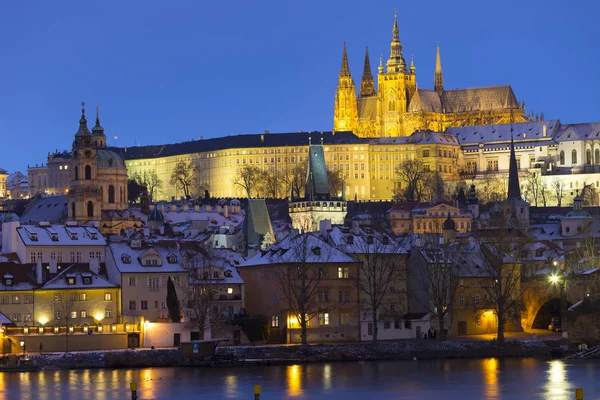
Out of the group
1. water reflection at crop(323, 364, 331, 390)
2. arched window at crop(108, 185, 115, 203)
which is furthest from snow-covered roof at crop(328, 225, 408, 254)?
arched window at crop(108, 185, 115, 203)

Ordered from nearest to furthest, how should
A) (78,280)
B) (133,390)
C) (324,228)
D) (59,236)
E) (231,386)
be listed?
(133,390) → (231,386) → (78,280) → (59,236) → (324,228)

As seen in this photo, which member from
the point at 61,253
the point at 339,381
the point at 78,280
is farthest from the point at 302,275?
the point at 61,253

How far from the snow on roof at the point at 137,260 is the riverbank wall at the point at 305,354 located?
7412 millimetres

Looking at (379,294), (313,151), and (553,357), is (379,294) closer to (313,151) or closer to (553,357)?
(553,357)

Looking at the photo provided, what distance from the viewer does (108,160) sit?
548 feet

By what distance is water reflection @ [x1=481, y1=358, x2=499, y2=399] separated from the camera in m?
65.2

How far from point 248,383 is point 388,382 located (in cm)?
618

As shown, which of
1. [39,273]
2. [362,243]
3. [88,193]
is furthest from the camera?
[88,193]

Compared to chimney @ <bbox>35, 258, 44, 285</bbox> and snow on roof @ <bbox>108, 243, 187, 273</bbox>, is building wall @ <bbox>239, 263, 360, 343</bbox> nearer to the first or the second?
snow on roof @ <bbox>108, 243, 187, 273</bbox>

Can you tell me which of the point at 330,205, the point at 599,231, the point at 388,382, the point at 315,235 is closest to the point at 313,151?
the point at 330,205

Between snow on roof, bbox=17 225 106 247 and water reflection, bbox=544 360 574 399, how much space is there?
2765 cm

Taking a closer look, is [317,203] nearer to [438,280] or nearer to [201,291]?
[438,280]

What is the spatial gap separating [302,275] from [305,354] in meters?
5.51

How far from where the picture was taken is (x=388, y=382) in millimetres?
70312
